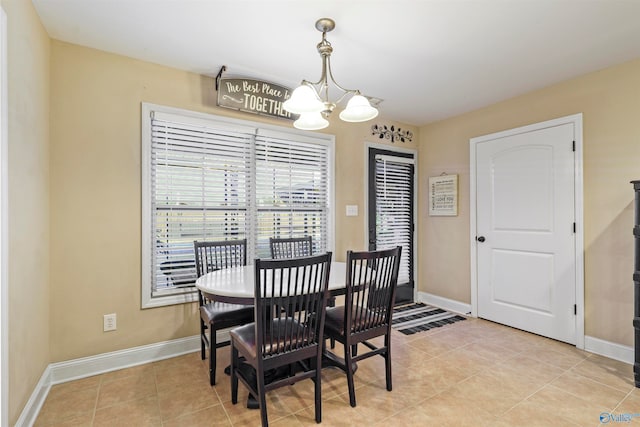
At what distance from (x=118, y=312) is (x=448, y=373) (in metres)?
2.62

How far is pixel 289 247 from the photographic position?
3045 millimetres

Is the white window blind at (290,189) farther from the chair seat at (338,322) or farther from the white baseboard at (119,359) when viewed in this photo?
the chair seat at (338,322)

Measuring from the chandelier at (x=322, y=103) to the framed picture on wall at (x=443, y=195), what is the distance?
7.26ft

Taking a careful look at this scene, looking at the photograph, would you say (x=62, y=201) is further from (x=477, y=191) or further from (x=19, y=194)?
(x=477, y=191)

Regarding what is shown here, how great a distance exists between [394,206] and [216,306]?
8.80 feet

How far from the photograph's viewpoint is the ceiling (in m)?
1.93

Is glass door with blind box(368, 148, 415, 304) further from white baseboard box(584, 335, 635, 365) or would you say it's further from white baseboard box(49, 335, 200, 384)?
white baseboard box(49, 335, 200, 384)

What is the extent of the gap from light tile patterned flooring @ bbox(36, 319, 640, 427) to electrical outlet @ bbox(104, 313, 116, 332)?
1.10ft

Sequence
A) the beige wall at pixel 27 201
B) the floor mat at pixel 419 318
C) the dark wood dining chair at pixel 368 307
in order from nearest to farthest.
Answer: the beige wall at pixel 27 201 → the dark wood dining chair at pixel 368 307 → the floor mat at pixel 419 318

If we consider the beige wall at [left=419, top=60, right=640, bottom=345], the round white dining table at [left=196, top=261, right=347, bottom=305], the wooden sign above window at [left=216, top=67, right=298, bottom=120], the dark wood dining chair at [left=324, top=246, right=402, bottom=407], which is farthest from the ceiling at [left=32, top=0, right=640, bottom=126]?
the round white dining table at [left=196, top=261, right=347, bottom=305]

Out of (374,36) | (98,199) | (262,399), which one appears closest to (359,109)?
(374,36)

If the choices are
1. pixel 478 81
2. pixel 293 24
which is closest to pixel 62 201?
pixel 293 24

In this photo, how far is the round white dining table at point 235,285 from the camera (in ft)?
5.89

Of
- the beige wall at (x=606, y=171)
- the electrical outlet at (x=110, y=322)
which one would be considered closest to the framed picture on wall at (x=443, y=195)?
the beige wall at (x=606, y=171)
